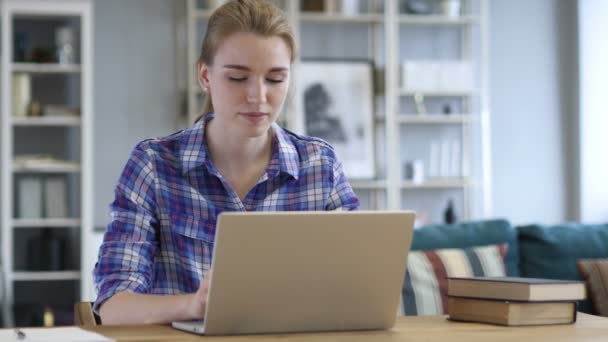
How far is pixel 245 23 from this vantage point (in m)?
1.98

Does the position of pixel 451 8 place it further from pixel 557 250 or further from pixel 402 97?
pixel 557 250

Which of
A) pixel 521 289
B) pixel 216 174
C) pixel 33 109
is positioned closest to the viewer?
pixel 521 289

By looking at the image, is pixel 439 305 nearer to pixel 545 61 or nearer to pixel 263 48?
pixel 263 48

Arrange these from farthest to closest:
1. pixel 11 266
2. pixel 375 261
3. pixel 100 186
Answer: pixel 100 186 → pixel 11 266 → pixel 375 261

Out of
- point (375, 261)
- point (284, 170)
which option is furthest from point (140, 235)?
point (375, 261)

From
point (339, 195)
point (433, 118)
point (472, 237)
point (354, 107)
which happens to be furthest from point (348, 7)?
point (339, 195)

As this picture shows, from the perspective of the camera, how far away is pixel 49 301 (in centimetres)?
557

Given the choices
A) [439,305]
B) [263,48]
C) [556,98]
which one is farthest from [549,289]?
[556,98]

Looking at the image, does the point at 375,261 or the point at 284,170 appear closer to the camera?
the point at 375,261

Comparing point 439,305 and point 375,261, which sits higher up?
point 375,261

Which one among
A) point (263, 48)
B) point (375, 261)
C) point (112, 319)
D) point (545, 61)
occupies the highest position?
point (545, 61)

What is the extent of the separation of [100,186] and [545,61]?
3102 mm

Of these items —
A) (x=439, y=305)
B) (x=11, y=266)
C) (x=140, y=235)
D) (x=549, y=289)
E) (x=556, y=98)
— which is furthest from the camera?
(x=556, y=98)

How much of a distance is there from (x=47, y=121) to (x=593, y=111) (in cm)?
351
